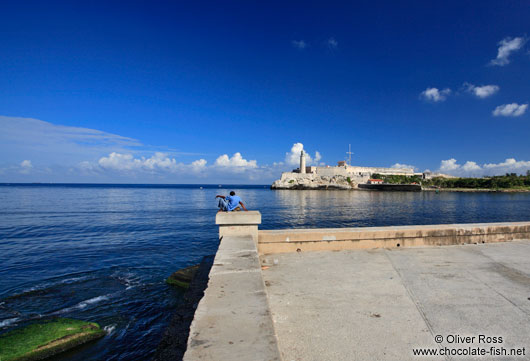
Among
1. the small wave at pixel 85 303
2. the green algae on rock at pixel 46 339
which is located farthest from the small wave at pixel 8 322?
the green algae on rock at pixel 46 339

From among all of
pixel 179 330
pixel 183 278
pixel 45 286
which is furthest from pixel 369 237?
pixel 45 286

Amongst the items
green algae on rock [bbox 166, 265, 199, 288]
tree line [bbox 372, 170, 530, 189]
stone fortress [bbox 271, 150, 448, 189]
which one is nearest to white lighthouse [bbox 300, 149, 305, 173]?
stone fortress [bbox 271, 150, 448, 189]

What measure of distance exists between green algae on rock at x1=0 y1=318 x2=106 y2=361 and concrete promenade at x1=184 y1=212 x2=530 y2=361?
408 cm

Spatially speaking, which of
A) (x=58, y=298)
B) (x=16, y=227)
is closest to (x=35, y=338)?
(x=58, y=298)

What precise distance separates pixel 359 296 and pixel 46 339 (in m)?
6.65

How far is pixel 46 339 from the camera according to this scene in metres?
5.83

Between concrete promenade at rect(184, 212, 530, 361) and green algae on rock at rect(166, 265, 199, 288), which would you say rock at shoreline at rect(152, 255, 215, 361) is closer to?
concrete promenade at rect(184, 212, 530, 361)

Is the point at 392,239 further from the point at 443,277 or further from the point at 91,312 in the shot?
the point at 91,312

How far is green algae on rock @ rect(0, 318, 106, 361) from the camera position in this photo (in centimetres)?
539

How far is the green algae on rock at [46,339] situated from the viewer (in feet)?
17.7

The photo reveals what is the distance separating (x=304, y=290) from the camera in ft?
14.2

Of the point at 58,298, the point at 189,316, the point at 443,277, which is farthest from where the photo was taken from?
the point at 58,298

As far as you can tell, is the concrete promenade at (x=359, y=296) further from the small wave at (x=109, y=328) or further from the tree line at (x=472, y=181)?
the tree line at (x=472, y=181)

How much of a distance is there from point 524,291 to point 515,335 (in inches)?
64.1
